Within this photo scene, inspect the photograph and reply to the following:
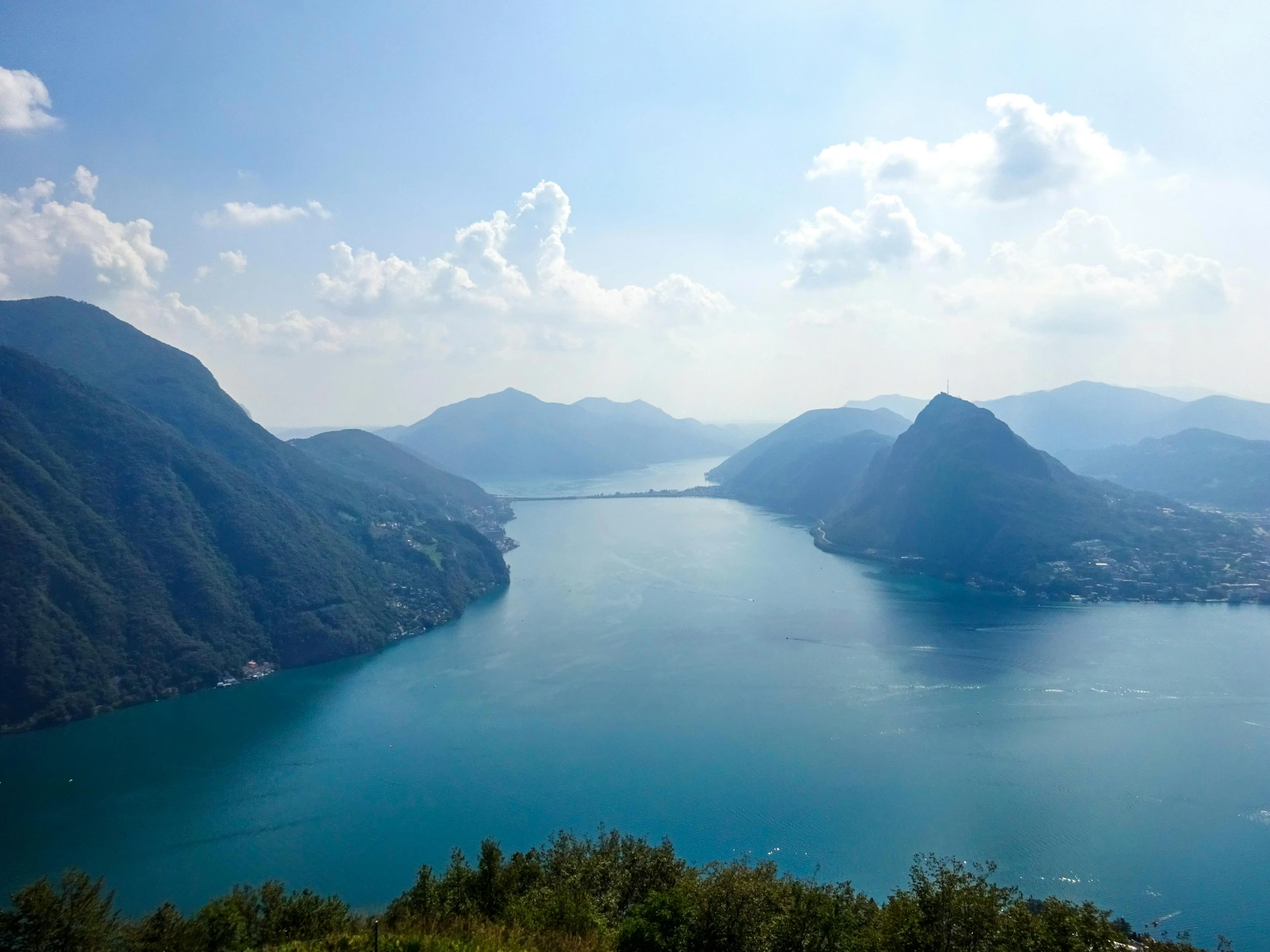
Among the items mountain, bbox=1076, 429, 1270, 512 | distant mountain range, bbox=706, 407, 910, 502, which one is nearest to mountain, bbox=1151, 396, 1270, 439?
mountain, bbox=1076, 429, 1270, 512

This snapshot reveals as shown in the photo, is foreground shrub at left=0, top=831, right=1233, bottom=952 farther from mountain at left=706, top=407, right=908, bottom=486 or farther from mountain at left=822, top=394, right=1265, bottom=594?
mountain at left=706, top=407, right=908, bottom=486

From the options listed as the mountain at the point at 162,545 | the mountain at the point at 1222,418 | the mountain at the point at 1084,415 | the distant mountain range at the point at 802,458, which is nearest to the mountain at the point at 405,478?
the mountain at the point at 162,545

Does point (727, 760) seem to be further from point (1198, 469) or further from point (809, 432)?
point (809, 432)

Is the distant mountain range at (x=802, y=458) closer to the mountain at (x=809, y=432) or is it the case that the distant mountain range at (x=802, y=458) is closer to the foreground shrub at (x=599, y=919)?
the mountain at (x=809, y=432)

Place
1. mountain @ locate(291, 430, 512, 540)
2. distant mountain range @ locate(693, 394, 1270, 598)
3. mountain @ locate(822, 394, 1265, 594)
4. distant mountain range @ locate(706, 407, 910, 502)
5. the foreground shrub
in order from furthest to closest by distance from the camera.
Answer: distant mountain range @ locate(706, 407, 910, 502), mountain @ locate(291, 430, 512, 540), mountain @ locate(822, 394, 1265, 594), distant mountain range @ locate(693, 394, 1270, 598), the foreground shrub

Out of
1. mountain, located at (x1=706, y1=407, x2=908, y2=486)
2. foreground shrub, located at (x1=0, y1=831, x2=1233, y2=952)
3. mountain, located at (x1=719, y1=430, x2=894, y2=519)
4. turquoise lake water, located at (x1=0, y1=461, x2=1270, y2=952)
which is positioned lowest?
turquoise lake water, located at (x1=0, y1=461, x2=1270, y2=952)
